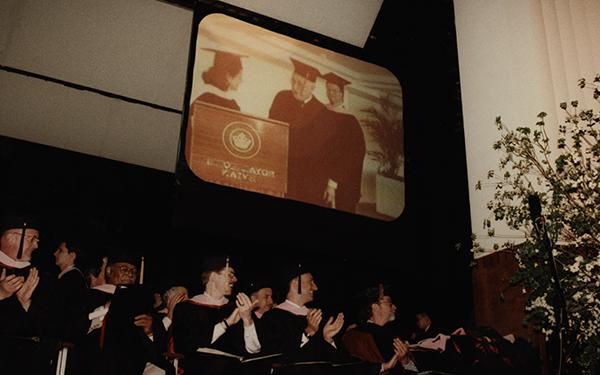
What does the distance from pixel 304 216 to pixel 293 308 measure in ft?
3.03

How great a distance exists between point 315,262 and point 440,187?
1616 mm

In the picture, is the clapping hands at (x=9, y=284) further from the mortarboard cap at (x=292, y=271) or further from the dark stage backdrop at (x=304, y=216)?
the mortarboard cap at (x=292, y=271)

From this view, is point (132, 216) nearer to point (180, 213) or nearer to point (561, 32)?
point (180, 213)

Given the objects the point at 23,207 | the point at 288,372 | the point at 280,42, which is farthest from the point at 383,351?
the point at 23,207

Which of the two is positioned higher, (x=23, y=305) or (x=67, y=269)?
(x=67, y=269)

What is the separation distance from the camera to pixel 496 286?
18.6 ft

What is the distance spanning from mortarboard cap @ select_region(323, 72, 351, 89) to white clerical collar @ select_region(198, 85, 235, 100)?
108 centimetres

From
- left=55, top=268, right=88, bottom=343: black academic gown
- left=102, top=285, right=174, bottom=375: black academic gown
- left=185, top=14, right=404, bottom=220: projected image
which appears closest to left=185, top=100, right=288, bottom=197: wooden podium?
left=185, top=14, right=404, bottom=220: projected image

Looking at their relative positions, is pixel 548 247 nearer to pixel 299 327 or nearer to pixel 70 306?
pixel 299 327

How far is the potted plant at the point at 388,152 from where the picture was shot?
5.78m

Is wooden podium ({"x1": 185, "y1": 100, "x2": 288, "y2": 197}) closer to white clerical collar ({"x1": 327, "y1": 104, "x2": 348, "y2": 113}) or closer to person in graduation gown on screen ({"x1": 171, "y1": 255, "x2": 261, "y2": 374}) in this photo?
white clerical collar ({"x1": 327, "y1": 104, "x2": 348, "y2": 113})

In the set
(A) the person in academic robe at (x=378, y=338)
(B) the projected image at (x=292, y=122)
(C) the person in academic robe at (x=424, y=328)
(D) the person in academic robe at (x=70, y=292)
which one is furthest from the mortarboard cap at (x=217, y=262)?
(C) the person in academic robe at (x=424, y=328)

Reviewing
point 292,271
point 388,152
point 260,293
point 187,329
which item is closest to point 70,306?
point 187,329

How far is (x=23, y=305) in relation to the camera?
15.9 ft
